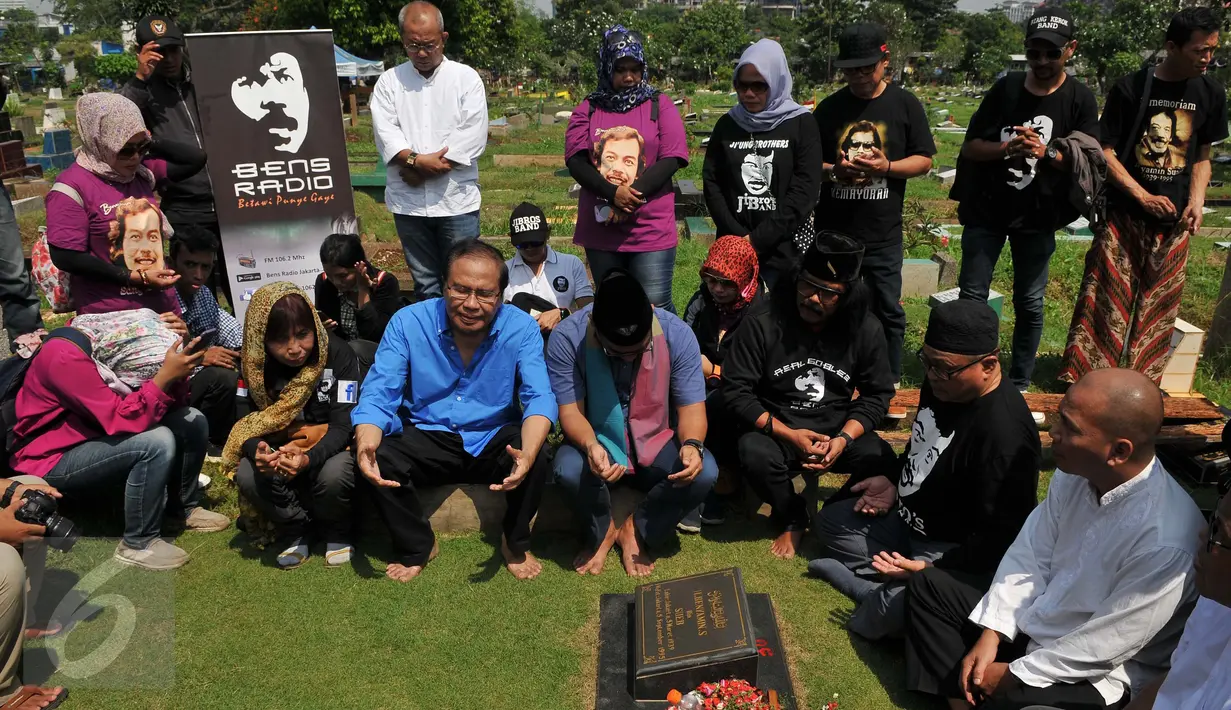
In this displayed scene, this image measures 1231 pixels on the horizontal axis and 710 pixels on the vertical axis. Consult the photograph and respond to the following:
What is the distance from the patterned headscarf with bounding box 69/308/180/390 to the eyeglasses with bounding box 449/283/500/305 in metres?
1.53

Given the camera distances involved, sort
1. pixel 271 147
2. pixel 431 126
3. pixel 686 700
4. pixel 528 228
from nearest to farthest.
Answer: pixel 686 700 → pixel 528 228 → pixel 431 126 → pixel 271 147

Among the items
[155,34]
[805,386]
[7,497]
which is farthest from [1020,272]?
[155,34]

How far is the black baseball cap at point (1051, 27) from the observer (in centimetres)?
474

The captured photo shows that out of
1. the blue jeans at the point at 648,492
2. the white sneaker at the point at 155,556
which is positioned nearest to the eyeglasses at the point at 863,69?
the blue jeans at the point at 648,492

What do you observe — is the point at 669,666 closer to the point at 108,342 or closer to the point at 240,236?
the point at 108,342

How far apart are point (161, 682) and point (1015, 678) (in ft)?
10.5

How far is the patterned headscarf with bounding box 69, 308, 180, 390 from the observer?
4242 mm

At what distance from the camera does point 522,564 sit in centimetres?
412

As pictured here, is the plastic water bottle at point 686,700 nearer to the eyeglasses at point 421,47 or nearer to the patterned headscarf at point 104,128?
the patterned headscarf at point 104,128

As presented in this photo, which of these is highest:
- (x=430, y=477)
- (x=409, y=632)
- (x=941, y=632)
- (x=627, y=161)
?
(x=627, y=161)

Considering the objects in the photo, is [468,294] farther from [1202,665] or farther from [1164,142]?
[1164,142]

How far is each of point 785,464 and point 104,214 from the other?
374 cm

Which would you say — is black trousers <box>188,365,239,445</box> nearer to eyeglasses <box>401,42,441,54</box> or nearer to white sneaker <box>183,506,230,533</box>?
white sneaker <box>183,506,230,533</box>

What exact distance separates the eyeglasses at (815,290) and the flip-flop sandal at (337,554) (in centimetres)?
254
